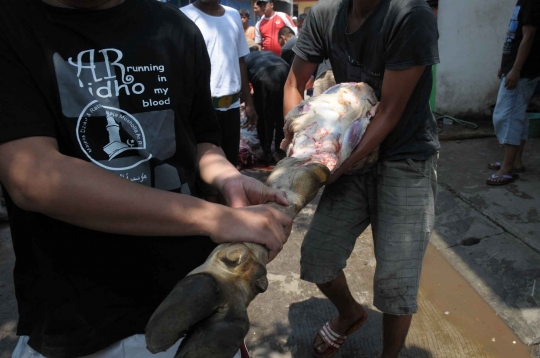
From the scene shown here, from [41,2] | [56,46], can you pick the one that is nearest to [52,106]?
[56,46]

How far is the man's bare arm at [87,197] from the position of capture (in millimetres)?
1110

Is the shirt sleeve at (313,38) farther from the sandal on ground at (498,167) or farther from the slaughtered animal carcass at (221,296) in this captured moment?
the sandal on ground at (498,167)

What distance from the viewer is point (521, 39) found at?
4820mm

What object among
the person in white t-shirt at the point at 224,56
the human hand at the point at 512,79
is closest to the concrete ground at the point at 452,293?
the human hand at the point at 512,79

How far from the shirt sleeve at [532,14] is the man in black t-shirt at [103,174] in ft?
13.9

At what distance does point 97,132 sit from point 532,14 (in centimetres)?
472

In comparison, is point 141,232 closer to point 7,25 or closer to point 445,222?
point 7,25

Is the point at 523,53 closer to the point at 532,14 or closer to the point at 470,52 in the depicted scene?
the point at 532,14

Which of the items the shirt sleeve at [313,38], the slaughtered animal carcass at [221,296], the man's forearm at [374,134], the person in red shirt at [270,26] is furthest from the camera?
the person in red shirt at [270,26]

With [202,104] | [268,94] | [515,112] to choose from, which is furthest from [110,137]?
[268,94]

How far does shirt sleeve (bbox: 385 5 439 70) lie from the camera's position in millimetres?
2135

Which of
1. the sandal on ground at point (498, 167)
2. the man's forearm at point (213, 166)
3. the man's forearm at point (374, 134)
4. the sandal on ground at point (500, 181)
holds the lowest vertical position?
the sandal on ground at point (498, 167)

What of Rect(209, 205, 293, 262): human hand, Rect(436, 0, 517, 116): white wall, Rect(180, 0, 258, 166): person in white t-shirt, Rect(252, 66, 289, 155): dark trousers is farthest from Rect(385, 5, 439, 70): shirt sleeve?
Rect(436, 0, 517, 116): white wall

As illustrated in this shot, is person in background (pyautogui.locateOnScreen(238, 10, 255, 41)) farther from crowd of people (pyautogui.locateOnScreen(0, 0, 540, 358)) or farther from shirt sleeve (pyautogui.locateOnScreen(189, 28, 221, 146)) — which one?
shirt sleeve (pyautogui.locateOnScreen(189, 28, 221, 146))
